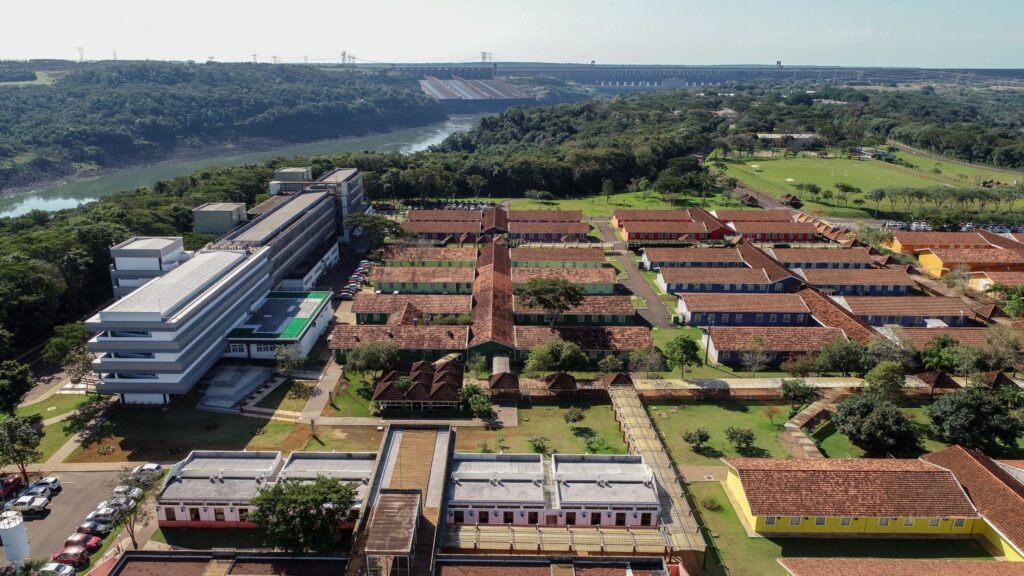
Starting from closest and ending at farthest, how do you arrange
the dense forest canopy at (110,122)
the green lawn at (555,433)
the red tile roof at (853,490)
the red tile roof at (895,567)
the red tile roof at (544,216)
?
the red tile roof at (895,567)
the red tile roof at (853,490)
the green lawn at (555,433)
the red tile roof at (544,216)
the dense forest canopy at (110,122)

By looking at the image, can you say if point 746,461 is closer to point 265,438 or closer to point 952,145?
point 265,438

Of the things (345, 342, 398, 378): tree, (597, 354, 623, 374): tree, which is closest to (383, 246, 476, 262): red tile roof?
(345, 342, 398, 378): tree

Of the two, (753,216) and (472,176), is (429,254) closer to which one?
(472,176)

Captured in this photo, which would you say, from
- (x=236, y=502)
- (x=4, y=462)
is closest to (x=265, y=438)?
(x=236, y=502)

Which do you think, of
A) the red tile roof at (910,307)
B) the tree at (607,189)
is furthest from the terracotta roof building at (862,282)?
the tree at (607,189)

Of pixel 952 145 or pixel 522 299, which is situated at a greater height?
pixel 952 145

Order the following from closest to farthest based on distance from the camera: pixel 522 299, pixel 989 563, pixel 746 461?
pixel 989 563, pixel 746 461, pixel 522 299

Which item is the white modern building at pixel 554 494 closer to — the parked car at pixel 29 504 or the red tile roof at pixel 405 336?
the red tile roof at pixel 405 336

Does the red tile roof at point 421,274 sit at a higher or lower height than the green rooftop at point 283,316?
higher

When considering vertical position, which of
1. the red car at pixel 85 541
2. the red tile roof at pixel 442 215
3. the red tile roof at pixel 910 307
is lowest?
the red car at pixel 85 541
